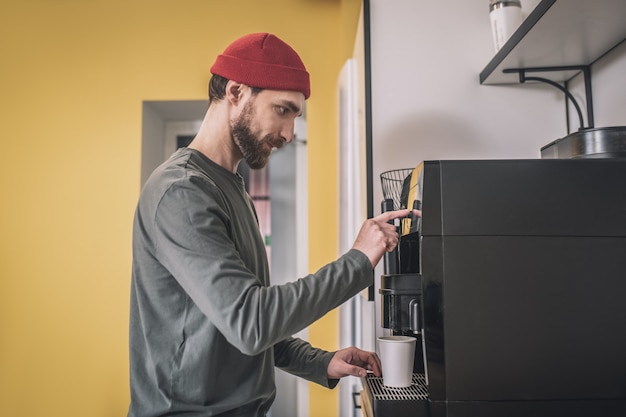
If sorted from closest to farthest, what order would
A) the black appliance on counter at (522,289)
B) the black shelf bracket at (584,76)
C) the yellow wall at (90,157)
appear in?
the black appliance on counter at (522,289), the black shelf bracket at (584,76), the yellow wall at (90,157)

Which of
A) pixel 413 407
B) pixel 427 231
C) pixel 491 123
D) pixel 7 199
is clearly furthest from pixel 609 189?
pixel 7 199

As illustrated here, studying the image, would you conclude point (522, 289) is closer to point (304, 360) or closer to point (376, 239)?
point (376, 239)

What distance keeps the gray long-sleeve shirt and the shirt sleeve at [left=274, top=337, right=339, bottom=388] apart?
15 cm

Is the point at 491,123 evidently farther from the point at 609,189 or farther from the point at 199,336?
the point at 199,336

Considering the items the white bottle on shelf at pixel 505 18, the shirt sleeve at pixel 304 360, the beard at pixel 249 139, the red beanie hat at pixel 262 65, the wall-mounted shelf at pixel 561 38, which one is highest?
the white bottle on shelf at pixel 505 18

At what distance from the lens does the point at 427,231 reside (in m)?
0.88

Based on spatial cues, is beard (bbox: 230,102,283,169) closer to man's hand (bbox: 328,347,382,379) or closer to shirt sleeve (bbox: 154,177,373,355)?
shirt sleeve (bbox: 154,177,373,355)

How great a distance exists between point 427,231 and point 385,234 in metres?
→ 0.11

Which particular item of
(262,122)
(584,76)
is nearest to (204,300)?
(262,122)

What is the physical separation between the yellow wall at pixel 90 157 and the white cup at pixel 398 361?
52.8 inches

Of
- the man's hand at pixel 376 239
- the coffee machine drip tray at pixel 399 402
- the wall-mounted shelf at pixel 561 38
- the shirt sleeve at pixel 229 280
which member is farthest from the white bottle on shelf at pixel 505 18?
the coffee machine drip tray at pixel 399 402

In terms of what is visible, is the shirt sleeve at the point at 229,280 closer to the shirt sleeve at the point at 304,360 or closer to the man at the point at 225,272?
the man at the point at 225,272

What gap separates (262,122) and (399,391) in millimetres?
575

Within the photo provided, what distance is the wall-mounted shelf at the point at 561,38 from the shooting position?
108 centimetres
